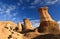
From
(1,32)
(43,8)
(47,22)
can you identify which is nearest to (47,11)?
(43,8)

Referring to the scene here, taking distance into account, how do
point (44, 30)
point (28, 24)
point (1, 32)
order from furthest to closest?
point (28, 24)
point (44, 30)
point (1, 32)

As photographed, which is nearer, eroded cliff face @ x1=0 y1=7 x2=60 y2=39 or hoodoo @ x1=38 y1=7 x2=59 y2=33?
eroded cliff face @ x1=0 y1=7 x2=60 y2=39

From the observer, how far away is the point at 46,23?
77812 millimetres

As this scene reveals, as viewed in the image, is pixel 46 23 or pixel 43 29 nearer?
pixel 43 29

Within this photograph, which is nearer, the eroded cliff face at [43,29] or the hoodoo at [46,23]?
the eroded cliff face at [43,29]

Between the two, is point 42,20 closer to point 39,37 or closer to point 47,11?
point 47,11

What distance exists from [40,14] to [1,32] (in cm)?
4397

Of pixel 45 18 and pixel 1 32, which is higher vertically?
pixel 45 18

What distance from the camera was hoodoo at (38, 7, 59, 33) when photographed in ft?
243

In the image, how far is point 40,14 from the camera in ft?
283

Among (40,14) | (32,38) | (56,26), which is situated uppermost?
(40,14)

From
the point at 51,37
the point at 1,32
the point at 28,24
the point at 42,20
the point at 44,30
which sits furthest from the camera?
the point at 28,24

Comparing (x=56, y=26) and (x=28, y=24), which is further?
(x=28, y=24)

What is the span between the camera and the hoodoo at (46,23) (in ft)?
243
